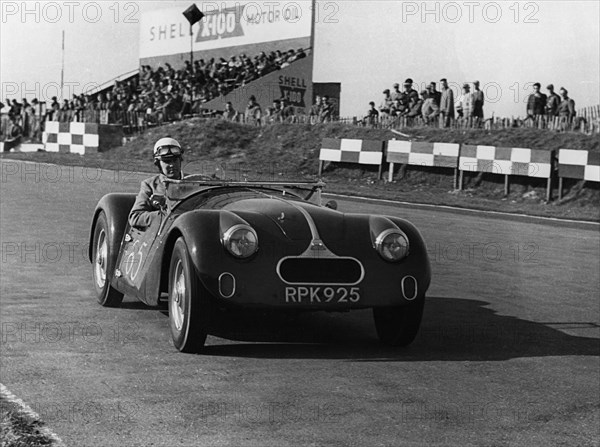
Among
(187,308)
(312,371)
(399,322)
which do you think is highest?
(187,308)

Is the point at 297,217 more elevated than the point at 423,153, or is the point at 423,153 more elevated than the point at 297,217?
the point at 423,153

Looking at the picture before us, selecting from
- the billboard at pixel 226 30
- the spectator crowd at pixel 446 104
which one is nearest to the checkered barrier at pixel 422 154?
the spectator crowd at pixel 446 104

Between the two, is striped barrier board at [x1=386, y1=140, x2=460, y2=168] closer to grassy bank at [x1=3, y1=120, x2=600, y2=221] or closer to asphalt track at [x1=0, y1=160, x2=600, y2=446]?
grassy bank at [x1=3, y1=120, x2=600, y2=221]

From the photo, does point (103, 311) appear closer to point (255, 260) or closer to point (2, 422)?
point (255, 260)

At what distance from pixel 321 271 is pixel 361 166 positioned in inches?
739

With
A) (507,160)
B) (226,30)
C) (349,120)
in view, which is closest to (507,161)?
(507,160)

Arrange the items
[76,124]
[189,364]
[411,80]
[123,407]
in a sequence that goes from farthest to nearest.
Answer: [76,124]
[411,80]
[189,364]
[123,407]

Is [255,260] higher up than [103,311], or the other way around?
[255,260]

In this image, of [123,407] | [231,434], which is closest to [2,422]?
[123,407]

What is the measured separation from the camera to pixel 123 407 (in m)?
5.07

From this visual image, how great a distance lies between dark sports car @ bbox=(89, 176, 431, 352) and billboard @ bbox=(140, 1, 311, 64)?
27609 millimetres

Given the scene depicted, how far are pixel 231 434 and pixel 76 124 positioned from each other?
26.5 m

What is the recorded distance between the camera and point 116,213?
812 centimetres

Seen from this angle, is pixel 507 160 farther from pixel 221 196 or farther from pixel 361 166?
pixel 221 196
